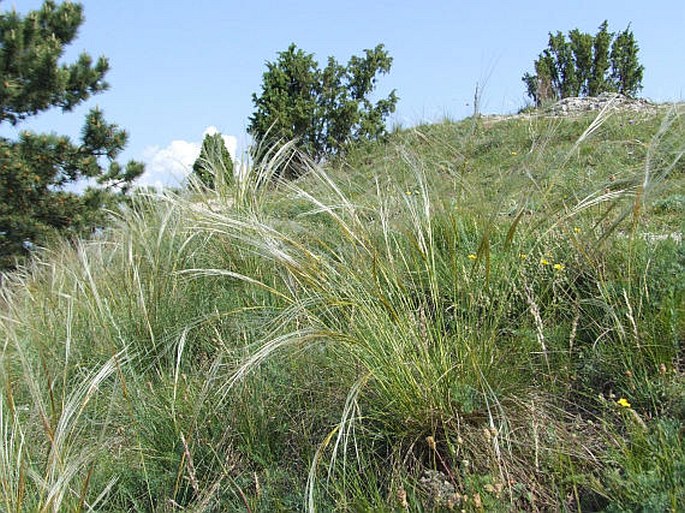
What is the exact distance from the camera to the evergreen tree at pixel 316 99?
10.1 metres

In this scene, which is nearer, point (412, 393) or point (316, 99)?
point (412, 393)

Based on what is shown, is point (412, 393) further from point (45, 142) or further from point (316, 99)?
point (316, 99)

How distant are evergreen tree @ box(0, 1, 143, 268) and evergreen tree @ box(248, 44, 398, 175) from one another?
2647 millimetres

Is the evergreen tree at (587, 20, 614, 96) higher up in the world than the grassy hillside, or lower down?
higher up

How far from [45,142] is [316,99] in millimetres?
4460

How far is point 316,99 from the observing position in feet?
34.7

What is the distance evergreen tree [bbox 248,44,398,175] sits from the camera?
10.1m

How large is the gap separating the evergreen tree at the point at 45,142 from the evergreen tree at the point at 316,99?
2647 millimetres

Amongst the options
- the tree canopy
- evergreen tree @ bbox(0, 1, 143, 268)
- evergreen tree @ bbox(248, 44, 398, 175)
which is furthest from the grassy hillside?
the tree canopy

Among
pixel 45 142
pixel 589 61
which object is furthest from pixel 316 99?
pixel 589 61

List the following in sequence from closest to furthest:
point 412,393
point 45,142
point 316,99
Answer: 1. point 412,393
2. point 45,142
3. point 316,99

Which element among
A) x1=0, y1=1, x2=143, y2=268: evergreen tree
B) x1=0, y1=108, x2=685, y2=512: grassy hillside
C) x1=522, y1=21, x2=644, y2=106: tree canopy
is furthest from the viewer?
x1=522, y1=21, x2=644, y2=106: tree canopy

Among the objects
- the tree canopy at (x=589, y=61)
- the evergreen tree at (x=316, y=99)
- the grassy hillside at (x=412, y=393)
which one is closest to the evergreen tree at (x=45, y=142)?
the evergreen tree at (x=316, y=99)

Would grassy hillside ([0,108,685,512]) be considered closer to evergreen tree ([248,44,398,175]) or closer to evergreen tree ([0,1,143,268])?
evergreen tree ([0,1,143,268])
